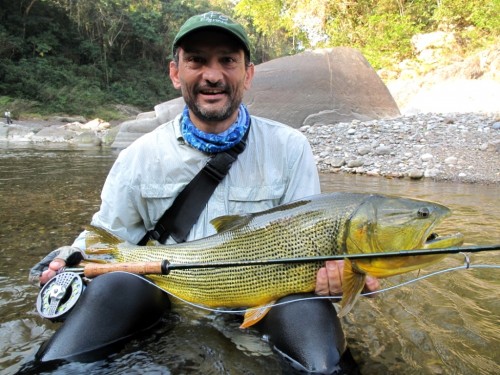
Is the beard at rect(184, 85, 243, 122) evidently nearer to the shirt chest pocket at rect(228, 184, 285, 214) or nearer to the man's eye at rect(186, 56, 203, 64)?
the man's eye at rect(186, 56, 203, 64)

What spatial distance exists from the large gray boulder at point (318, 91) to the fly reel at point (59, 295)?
12.1m

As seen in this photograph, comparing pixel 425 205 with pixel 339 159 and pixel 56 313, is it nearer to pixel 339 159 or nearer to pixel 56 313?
pixel 56 313

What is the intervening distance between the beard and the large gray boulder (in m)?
11.5

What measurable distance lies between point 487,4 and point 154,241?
887 inches

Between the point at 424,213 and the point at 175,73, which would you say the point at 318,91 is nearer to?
the point at 175,73

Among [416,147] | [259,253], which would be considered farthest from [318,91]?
[259,253]

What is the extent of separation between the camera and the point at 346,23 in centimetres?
2611

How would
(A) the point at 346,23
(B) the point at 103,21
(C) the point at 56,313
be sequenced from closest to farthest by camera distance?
(C) the point at 56,313 < (A) the point at 346,23 < (B) the point at 103,21

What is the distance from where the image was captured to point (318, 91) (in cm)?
1483

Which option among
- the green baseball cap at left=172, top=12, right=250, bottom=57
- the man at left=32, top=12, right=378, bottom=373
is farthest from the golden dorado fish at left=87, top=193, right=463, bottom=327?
the green baseball cap at left=172, top=12, right=250, bottom=57

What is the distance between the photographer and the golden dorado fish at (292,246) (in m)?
2.18

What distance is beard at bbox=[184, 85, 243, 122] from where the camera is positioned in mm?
2818

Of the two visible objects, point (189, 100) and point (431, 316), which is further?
point (431, 316)

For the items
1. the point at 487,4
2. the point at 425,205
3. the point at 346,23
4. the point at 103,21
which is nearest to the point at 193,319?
the point at 425,205
